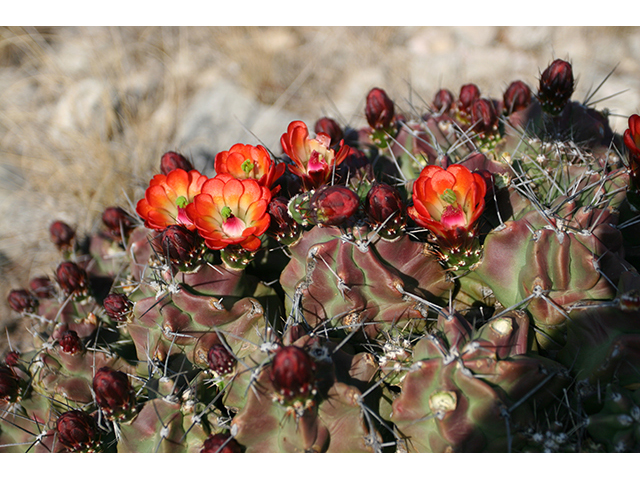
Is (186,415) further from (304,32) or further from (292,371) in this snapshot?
(304,32)

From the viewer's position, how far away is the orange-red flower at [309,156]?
180cm

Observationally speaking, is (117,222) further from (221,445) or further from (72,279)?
(221,445)

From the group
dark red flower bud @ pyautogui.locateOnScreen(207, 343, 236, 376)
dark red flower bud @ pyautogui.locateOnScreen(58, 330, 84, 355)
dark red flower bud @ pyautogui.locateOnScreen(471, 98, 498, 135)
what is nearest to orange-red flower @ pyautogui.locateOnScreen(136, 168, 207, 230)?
dark red flower bud @ pyautogui.locateOnScreen(207, 343, 236, 376)

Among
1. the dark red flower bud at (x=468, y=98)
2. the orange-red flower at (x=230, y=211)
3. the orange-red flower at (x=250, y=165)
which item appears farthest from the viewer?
the dark red flower bud at (x=468, y=98)

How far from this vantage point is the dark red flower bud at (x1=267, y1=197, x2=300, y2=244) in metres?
1.76

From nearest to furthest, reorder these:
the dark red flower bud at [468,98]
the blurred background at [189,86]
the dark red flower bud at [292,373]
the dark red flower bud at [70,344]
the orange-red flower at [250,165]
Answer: the dark red flower bud at [292,373] < the orange-red flower at [250,165] < the dark red flower bud at [70,344] < the dark red flower bud at [468,98] < the blurred background at [189,86]

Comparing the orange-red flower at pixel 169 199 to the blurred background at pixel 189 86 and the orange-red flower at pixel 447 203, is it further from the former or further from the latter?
the blurred background at pixel 189 86

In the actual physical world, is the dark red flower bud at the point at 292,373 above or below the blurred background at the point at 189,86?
below

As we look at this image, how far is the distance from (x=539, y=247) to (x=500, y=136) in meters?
0.89

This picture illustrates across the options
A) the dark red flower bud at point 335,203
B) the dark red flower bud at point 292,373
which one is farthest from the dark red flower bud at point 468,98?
the dark red flower bud at point 292,373

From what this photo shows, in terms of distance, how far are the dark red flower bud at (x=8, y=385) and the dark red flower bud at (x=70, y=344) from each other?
0.28m

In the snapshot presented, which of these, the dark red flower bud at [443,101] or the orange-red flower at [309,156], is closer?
the orange-red flower at [309,156]

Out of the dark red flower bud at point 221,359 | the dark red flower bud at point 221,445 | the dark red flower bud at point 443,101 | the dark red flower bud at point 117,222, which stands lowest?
the dark red flower bud at point 221,445

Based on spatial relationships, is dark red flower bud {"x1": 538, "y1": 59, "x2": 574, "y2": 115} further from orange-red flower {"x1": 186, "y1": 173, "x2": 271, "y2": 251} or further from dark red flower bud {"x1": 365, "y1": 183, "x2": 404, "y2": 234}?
orange-red flower {"x1": 186, "y1": 173, "x2": 271, "y2": 251}
